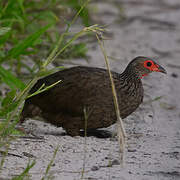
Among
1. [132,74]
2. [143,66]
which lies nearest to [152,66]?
[143,66]

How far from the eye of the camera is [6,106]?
3.29 meters

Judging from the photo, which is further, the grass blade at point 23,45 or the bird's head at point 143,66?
the bird's head at point 143,66

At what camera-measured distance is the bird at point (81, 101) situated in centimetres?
414

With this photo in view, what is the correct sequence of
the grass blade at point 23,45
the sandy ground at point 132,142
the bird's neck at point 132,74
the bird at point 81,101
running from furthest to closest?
the bird's neck at point 132,74, the bird at point 81,101, the grass blade at point 23,45, the sandy ground at point 132,142

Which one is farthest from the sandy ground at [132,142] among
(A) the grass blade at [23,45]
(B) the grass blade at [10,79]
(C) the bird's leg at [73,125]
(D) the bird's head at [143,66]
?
(A) the grass blade at [23,45]

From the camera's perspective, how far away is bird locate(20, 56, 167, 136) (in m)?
4.14

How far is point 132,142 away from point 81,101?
0.57 metres

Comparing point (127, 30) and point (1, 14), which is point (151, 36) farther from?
point (1, 14)

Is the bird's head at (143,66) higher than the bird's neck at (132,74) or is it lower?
higher

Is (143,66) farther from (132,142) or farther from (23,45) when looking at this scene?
(23,45)

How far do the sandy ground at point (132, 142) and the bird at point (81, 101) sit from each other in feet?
0.50

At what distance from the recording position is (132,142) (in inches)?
156

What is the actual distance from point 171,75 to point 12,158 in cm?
357

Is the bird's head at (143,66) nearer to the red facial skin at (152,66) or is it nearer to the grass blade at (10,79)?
the red facial skin at (152,66)
